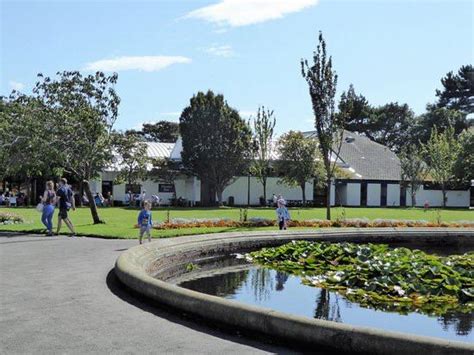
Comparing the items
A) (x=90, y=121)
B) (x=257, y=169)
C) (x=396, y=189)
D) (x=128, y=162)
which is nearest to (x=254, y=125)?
(x=257, y=169)

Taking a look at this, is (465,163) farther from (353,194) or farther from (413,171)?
(353,194)

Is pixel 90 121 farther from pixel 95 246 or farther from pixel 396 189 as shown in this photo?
pixel 396 189

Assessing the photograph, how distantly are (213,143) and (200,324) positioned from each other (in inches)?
1680

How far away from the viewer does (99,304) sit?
7789 mm

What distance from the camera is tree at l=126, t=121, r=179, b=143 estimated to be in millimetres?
84500

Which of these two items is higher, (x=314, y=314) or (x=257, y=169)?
(x=257, y=169)

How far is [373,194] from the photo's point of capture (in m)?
58.1

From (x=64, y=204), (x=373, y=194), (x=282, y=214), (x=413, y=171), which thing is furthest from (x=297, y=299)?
(x=373, y=194)

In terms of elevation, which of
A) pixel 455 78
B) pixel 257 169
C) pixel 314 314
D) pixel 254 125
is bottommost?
pixel 314 314

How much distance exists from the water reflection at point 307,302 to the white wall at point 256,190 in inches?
1648

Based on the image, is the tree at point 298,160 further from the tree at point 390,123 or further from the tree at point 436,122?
the tree at point 390,123

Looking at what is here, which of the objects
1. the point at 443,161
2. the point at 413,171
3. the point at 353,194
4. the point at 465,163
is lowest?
the point at 353,194

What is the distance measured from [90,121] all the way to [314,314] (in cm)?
1469

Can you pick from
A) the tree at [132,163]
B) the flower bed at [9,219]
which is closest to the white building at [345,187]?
the tree at [132,163]
